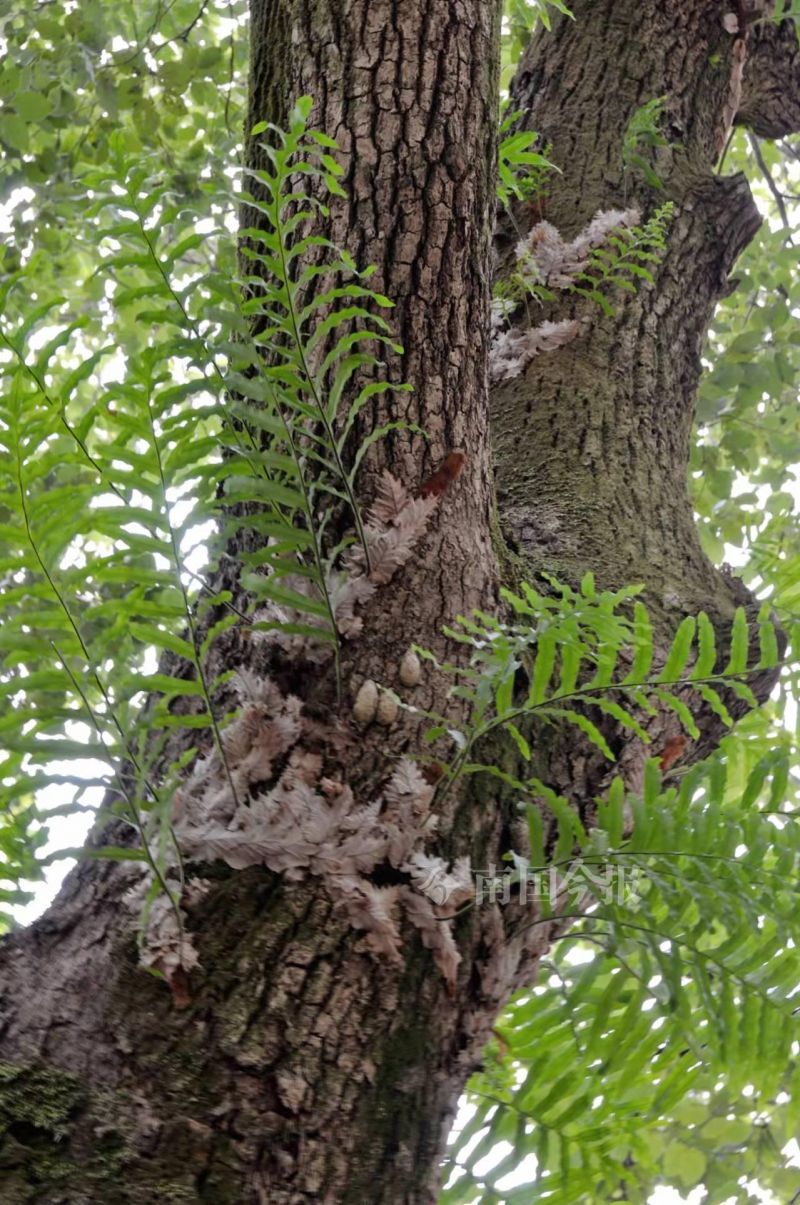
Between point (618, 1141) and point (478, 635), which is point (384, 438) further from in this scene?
point (618, 1141)

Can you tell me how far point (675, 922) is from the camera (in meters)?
1.03

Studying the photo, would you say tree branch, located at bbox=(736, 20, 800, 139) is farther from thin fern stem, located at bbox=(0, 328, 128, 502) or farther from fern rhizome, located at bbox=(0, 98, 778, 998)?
thin fern stem, located at bbox=(0, 328, 128, 502)

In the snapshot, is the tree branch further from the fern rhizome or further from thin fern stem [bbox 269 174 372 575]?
thin fern stem [bbox 269 174 372 575]

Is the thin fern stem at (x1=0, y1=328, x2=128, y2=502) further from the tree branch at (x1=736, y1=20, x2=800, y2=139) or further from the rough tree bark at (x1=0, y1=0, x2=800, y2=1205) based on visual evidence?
Answer: the tree branch at (x1=736, y1=20, x2=800, y2=139)

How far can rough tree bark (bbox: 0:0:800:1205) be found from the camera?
35.0 inches

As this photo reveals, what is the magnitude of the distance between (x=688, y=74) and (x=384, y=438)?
57.3 inches

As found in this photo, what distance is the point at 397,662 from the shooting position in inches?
43.5

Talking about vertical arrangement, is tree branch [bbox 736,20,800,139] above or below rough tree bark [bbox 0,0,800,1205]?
above

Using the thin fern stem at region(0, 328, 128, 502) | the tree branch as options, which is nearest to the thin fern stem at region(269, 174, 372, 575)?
the thin fern stem at region(0, 328, 128, 502)

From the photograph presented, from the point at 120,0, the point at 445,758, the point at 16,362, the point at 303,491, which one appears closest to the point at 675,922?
the point at 445,758

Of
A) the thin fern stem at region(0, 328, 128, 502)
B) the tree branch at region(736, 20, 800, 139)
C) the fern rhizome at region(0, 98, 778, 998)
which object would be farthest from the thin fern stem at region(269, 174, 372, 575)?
the tree branch at region(736, 20, 800, 139)

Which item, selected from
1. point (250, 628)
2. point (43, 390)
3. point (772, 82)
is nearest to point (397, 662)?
point (250, 628)

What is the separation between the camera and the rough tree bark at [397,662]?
0.89m

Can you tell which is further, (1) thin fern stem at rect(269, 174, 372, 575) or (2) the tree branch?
(2) the tree branch
